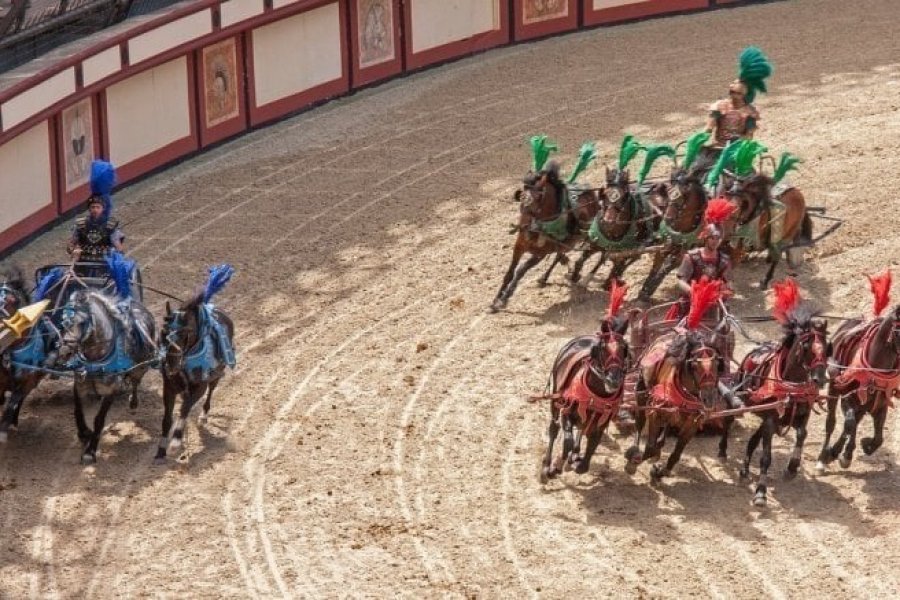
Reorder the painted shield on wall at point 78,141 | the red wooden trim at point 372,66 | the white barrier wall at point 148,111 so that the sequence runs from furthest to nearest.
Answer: the red wooden trim at point 372,66 < the white barrier wall at point 148,111 < the painted shield on wall at point 78,141

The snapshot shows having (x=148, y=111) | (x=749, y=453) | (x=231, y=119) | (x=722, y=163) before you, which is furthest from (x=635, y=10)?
(x=749, y=453)

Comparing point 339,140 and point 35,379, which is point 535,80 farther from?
point 35,379

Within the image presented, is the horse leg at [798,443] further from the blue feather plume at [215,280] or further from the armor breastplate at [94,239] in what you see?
the armor breastplate at [94,239]

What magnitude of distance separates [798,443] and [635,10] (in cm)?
1622

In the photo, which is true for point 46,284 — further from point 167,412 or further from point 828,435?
point 828,435

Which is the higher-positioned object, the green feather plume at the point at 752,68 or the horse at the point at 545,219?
the green feather plume at the point at 752,68

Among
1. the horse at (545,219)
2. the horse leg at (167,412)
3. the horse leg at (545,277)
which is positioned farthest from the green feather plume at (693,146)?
the horse leg at (167,412)

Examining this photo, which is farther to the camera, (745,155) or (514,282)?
(514,282)

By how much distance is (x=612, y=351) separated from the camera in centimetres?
1797

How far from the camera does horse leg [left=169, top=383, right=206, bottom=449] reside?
19.7 m

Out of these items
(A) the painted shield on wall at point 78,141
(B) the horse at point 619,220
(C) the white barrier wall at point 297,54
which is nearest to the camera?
(B) the horse at point 619,220

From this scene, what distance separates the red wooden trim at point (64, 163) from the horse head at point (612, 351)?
32.2ft

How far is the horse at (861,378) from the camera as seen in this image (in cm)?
1875

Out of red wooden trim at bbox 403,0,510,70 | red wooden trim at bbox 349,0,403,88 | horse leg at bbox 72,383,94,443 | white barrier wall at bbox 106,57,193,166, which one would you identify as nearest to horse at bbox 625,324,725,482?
horse leg at bbox 72,383,94,443
